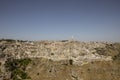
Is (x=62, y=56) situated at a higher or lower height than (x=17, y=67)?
higher

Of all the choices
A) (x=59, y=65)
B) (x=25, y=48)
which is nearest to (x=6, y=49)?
(x=25, y=48)

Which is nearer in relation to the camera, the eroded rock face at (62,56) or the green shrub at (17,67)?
the green shrub at (17,67)

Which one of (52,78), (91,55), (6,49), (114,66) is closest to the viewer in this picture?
(52,78)

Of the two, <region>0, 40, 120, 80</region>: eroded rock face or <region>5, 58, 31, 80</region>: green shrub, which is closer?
<region>5, 58, 31, 80</region>: green shrub

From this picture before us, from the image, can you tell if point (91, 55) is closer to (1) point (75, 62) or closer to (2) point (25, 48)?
(1) point (75, 62)

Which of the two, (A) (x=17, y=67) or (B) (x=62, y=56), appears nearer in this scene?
(A) (x=17, y=67)

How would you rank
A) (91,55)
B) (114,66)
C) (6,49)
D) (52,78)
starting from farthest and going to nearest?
(6,49), (91,55), (114,66), (52,78)

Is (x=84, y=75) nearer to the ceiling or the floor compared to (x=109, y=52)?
nearer to the floor

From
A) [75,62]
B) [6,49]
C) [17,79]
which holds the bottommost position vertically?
[17,79]
